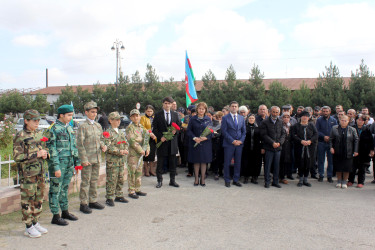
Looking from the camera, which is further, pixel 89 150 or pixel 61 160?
pixel 89 150

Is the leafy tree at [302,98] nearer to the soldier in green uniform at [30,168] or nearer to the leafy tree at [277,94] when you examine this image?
A: the leafy tree at [277,94]

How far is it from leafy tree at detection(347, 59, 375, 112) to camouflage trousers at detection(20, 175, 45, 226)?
28.7 metres

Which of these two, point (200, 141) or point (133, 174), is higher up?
point (200, 141)

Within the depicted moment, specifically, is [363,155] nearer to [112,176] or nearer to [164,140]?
[164,140]

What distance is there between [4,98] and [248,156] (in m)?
47.1

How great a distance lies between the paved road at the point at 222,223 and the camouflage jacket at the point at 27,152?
35.1 inches

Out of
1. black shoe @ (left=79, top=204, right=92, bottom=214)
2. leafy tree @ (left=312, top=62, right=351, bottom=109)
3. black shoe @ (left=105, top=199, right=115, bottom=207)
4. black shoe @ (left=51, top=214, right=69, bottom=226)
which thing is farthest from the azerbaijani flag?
leafy tree @ (left=312, top=62, right=351, bottom=109)

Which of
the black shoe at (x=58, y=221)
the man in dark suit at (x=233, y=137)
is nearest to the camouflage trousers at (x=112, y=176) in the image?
the black shoe at (x=58, y=221)

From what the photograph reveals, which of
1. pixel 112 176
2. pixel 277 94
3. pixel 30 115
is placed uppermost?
pixel 277 94

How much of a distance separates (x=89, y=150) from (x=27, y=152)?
109 cm

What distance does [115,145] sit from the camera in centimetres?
531

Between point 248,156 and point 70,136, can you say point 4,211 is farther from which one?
point 248,156

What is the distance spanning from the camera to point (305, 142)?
694 cm

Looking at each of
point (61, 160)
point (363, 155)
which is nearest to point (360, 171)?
point (363, 155)
